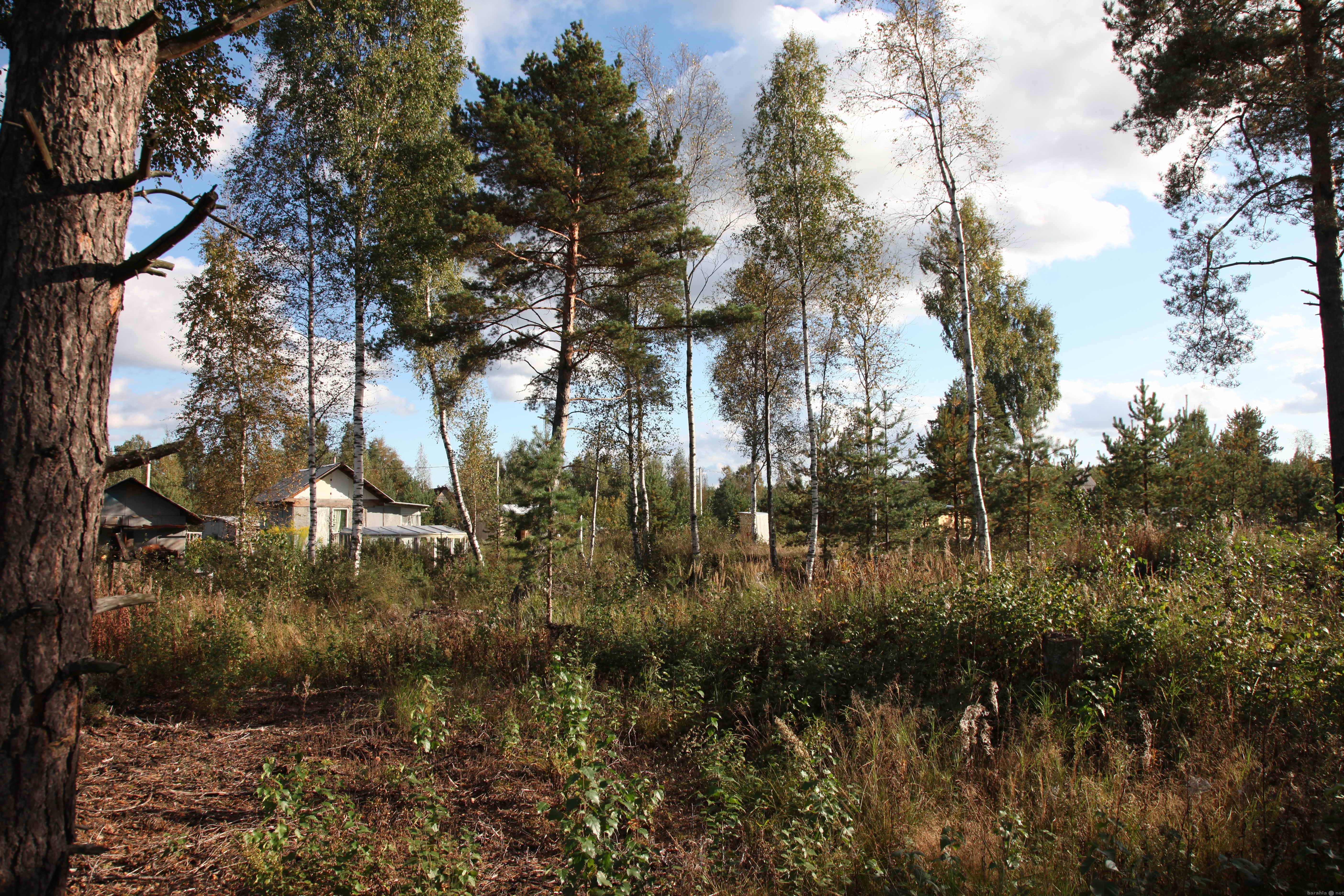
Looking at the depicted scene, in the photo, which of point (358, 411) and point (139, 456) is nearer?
point (139, 456)

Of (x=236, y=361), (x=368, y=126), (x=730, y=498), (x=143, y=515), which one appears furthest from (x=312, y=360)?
(x=730, y=498)

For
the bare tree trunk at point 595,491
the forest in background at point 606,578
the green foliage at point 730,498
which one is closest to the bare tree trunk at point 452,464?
the forest in background at point 606,578

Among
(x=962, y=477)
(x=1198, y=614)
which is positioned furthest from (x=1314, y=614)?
(x=962, y=477)

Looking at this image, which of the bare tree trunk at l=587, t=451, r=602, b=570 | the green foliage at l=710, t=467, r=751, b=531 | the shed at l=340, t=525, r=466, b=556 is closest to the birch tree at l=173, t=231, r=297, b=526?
the shed at l=340, t=525, r=466, b=556

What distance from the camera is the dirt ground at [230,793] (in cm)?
296

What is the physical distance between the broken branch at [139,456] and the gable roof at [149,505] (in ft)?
74.6

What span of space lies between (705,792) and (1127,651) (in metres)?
3.40

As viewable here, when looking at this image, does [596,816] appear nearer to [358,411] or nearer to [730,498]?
[358,411]

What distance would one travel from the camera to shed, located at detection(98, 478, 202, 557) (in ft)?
61.9

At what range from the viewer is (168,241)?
90.4 inches

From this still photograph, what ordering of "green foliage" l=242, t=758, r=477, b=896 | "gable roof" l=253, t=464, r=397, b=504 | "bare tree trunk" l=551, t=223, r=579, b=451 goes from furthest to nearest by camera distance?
"gable roof" l=253, t=464, r=397, b=504 < "bare tree trunk" l=551, t=223, r=579, b=451 < "green foliage" l=242, t=758, r=477, b=896

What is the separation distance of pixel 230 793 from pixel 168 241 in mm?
3213

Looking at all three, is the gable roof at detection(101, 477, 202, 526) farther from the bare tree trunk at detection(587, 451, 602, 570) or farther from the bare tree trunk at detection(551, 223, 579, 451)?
the bare tree trunk at detection(551, 223, 579, 451)

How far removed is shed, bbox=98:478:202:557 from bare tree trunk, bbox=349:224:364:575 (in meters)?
9.36
